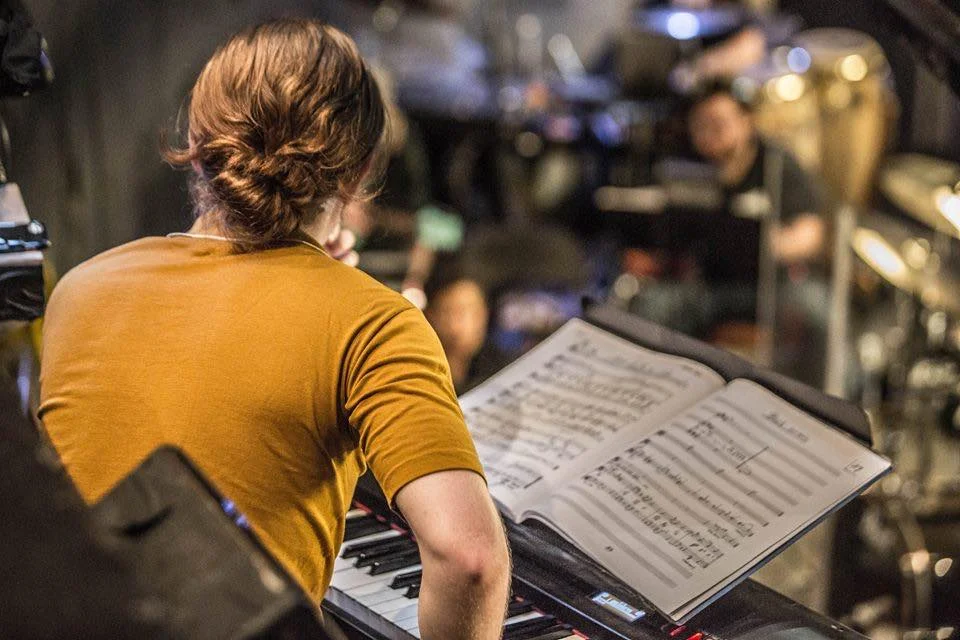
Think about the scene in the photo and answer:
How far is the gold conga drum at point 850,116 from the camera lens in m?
4.41

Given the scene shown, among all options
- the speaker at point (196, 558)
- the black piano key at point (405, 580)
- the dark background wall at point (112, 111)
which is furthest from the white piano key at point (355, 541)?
the dark background wall at point (112, 111)

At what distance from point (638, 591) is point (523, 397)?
49cm

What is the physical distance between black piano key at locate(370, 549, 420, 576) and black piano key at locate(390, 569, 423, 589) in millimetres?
32

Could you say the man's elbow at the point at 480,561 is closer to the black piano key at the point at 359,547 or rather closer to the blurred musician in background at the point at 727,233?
the black piano key at the point at 359,547

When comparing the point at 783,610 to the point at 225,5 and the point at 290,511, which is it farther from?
the point at 225,5

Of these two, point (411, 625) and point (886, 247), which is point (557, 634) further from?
point (886, 247)

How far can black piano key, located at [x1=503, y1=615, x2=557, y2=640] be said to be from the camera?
1604 mm

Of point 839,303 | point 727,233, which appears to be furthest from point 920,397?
point 727,233

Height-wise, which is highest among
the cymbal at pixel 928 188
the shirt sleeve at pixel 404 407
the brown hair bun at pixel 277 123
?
the brown hair bun at pixel 277 123

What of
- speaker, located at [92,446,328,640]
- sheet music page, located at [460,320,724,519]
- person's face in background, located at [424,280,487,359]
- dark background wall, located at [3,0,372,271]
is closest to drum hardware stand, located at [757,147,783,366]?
person's face in background, located at [424,280,487,359]

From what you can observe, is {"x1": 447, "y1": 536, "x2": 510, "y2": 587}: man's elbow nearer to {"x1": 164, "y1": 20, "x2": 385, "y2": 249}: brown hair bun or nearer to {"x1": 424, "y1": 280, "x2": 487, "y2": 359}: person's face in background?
{"x1": 164, "y1": 20, "x2": 385, "y2": 249}: brown hair bun

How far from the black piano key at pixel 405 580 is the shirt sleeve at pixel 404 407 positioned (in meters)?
0.51

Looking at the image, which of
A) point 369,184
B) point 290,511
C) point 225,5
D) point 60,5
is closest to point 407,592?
point 290,511

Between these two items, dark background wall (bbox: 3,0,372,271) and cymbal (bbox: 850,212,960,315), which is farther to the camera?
A: dark background wall (bbox: 3,0,372,271)
